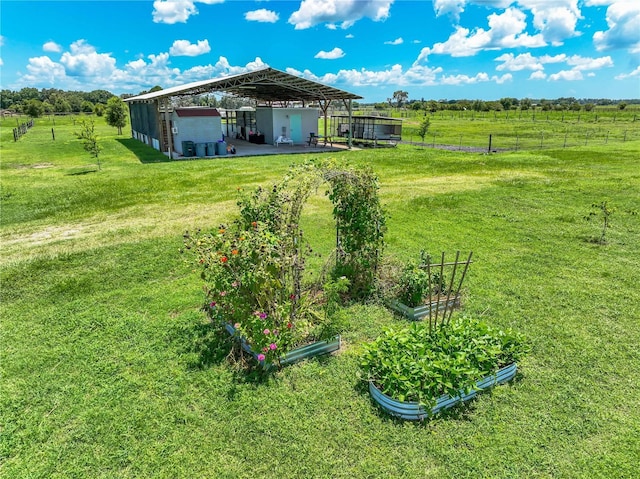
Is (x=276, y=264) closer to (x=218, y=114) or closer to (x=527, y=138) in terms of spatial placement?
(x=218, y=114)

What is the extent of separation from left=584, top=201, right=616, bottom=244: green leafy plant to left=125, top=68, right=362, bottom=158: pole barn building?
47.2ft

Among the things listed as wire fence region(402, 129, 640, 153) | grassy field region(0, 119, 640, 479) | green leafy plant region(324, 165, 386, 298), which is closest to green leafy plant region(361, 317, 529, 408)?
grassy field region(0, 119, 640, 479)

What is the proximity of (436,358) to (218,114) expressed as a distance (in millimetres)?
18244

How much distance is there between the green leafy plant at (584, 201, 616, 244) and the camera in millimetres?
7582

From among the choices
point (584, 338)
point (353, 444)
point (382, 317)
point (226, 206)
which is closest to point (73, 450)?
point (353, 444)

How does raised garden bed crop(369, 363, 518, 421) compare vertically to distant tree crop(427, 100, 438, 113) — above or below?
below

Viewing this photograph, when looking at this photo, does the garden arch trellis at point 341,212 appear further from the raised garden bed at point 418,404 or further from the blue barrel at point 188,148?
the blue barrel at point 188,148

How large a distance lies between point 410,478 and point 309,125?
2332cm

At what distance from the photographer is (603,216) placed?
9.15m

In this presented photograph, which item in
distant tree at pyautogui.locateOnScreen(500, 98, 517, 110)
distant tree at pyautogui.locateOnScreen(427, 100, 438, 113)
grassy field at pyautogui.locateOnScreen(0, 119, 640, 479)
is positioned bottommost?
grassy field at pyautogui.locateOnScreen(0, 119, 640, 479)

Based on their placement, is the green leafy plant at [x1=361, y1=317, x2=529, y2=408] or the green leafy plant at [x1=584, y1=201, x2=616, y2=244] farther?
the green leafy plant at [x1=584, y1=201, x2=616, y2=244]

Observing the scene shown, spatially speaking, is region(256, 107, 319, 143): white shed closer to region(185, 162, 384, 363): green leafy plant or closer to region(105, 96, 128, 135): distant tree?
region(105, 96, 128, 135): distant tree

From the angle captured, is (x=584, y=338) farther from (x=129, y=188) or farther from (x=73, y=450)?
(x=129, y=188)

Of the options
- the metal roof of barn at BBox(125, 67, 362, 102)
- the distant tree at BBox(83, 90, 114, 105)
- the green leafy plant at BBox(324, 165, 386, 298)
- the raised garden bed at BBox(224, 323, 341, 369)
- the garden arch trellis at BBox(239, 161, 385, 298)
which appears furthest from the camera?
the distant tree at BBox(83, 90, 114, 105)
